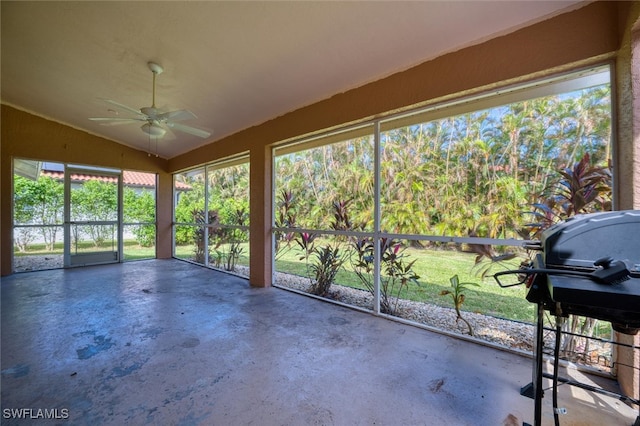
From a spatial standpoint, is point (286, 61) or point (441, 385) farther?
point (286, 61)

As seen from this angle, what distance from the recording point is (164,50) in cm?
287

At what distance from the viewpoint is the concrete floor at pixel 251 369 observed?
167 cm

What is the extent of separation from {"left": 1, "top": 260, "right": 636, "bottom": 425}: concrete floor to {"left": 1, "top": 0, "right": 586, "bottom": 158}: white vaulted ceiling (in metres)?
2.94

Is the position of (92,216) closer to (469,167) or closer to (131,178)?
(131,178)

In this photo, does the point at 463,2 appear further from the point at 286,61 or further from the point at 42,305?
the point at 42,305

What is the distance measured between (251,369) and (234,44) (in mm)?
3142

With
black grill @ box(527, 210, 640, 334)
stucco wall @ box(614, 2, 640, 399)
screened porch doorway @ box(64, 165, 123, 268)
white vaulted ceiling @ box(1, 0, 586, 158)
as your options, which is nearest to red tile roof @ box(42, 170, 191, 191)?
screened porch doorway @ box(64, 165, 123, 268)

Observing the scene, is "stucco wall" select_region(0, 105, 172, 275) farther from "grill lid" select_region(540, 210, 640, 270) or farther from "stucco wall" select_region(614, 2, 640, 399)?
"stucco wall" select_region(614, 2, 640, 399)

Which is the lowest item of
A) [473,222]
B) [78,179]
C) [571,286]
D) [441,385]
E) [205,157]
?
[441,385]

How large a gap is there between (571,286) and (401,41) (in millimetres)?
2429

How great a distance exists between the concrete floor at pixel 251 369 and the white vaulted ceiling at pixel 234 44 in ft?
9.65

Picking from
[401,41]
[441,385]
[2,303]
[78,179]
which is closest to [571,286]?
[441,385]

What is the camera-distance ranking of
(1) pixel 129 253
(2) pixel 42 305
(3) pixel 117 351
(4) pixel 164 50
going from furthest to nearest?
(1) pixel 129 253 → (2) pixel 42 305 → (4) pixel 164 50 → (3) pixel 117 351

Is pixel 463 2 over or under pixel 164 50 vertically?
under
